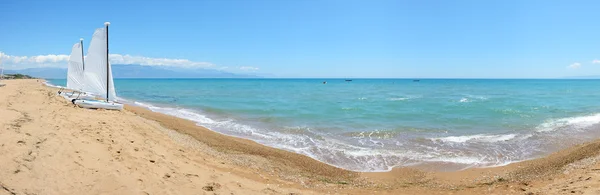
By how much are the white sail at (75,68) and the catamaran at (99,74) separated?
3053mm

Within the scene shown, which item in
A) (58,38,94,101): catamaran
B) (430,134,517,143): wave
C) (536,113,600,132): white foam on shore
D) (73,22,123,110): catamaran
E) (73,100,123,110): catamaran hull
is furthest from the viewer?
(58,38,94,101): catamaran

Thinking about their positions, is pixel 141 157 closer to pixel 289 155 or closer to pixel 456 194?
pixel 289 155

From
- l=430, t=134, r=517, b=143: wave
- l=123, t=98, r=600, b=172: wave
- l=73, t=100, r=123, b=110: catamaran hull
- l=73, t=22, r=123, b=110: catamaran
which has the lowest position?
l=123, t=98, r=600, b=172: wave

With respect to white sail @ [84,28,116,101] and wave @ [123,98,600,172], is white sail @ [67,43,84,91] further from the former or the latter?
wave @ [123,98,600,172]

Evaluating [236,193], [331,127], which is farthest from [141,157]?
[331,127]

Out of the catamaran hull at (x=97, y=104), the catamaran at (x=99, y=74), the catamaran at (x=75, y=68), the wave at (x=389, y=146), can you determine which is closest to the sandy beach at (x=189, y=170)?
the wave at (x=389, y=146)

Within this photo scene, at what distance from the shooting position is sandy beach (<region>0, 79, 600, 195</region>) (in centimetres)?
642

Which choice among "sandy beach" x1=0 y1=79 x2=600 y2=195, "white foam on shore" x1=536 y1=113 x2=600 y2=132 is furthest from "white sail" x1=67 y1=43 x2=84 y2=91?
"white foam on shore" x1=536 y1=113 x2=600 y2=132

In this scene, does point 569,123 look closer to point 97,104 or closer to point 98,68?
point 97,104

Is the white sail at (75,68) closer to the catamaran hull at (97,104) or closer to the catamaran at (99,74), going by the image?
the catamaran at (99,74)

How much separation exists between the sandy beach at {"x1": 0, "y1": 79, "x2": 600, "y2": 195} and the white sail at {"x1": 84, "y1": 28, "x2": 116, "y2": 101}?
26.0 feet

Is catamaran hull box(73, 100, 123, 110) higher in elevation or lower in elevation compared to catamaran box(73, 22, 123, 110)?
lower

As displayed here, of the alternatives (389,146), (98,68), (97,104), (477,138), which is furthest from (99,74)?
(477,138)

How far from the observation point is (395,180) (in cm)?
990
